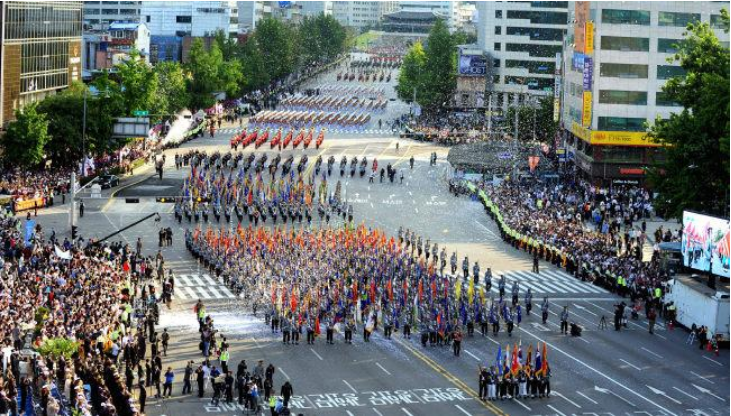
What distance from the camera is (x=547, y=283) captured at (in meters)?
80.5

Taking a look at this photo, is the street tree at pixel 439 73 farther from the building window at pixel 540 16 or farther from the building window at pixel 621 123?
the building window at pixel 621 123

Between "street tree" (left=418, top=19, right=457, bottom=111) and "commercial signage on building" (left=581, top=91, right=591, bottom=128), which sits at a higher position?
"street tree" (left=418, top=19, right=457, bottom=111)

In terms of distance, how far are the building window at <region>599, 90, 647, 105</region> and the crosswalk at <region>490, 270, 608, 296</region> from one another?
3536cm

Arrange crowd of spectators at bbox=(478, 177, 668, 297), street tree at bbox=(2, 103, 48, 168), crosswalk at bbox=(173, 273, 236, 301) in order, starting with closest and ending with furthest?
crosswalk at bbox=(173, 273, 236, 301)
crowd of spectators at bbox=(478, 177, 668, 297)
street tree at bbox=(2, 103, 48, 168)

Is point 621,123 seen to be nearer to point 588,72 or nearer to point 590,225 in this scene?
point 588,72

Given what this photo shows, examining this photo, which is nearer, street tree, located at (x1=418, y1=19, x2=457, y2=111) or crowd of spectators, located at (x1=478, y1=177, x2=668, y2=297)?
crowd of spectators, located at (x1=478, y1=177, x2=668, y2=297)

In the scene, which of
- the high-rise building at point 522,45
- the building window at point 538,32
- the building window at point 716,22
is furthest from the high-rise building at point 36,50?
the building window at point 538,32

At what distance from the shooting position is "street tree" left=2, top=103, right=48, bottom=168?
109m

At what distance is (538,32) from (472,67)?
34.3 ft

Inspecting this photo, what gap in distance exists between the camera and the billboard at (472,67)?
192125 millimetres

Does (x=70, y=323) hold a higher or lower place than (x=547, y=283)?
higher

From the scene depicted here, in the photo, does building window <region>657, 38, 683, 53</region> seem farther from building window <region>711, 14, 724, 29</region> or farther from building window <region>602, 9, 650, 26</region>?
building window <region>711, 14, 724, 29</region>

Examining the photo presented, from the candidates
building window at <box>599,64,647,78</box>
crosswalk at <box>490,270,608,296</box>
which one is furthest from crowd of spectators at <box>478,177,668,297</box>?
building window at <box>599,64,647,78</box>

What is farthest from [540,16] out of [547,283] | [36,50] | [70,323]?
[70,323]
